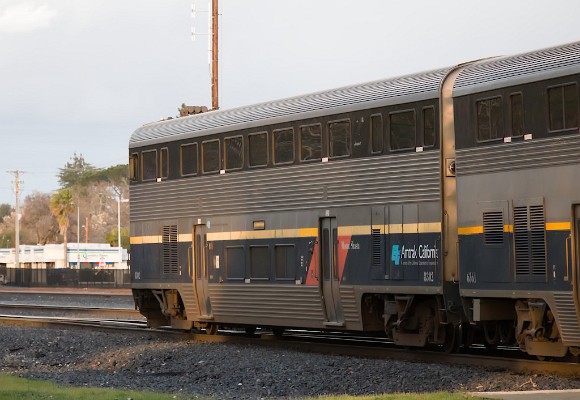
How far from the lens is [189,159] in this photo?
80.1 feet

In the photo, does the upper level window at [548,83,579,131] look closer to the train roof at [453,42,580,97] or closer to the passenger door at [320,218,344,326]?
the train roof at [453,42,580,97]

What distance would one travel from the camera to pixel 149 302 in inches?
1043

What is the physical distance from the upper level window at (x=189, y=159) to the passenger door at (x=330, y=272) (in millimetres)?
4311

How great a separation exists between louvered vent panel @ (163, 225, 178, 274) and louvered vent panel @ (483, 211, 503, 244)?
30.3 feet

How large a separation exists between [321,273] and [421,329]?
2.42 metres

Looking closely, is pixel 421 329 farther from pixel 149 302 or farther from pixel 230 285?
pixel 149 302

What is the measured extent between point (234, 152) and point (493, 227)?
733cm

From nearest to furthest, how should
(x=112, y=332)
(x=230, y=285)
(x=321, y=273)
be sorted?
(x=321, y=273)
(x=230, y=285)
(x=112, y=332)

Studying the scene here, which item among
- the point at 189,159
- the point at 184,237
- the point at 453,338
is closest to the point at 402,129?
the point at 453,338

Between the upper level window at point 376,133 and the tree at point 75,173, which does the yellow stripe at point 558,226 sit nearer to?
the upper level window at point 376,133

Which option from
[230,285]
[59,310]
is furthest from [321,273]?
[59,310]

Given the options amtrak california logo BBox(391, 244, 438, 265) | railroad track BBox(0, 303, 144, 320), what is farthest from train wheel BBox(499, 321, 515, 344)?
railroad track BBox(0, 303, 144, 320)

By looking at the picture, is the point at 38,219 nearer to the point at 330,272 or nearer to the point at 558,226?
the point at 330,272

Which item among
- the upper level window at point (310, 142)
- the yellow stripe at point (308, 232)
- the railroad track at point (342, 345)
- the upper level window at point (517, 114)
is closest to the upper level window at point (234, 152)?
the upper level window at point (310, 142)
